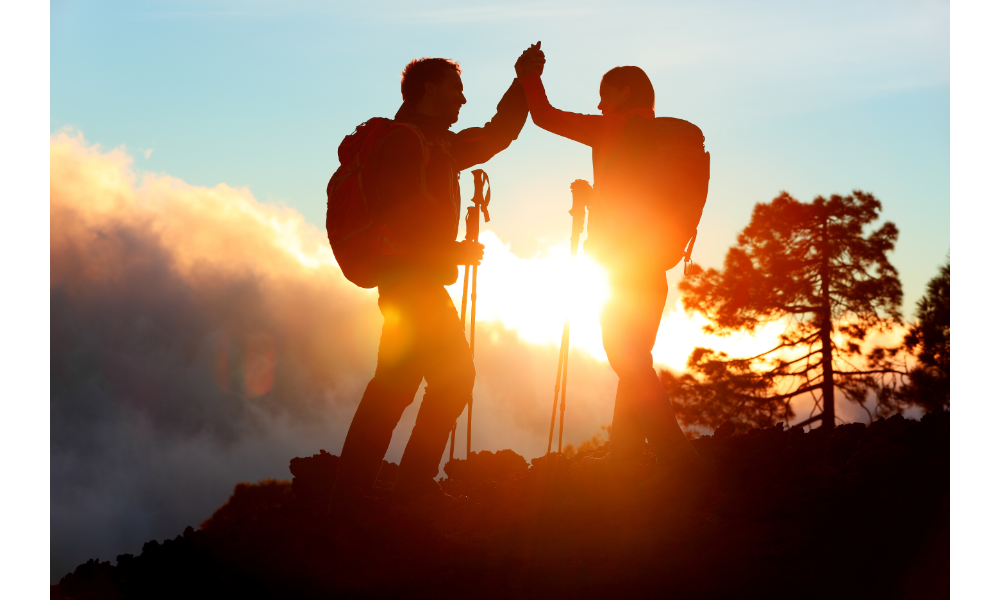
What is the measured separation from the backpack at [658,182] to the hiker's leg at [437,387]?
123cm

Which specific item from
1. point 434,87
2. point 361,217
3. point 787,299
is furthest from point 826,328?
point 361,217

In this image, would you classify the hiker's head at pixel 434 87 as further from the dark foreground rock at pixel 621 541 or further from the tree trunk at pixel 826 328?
the tree trunk at pixel 826 328

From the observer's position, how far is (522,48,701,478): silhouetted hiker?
14.1 feet

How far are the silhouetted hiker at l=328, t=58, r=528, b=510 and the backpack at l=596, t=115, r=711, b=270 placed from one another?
3.36 ft

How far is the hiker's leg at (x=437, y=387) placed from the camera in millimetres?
3902

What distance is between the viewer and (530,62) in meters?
4.73

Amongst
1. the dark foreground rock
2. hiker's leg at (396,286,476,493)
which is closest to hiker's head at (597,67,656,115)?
hiker's leg at (396,286,476,493)

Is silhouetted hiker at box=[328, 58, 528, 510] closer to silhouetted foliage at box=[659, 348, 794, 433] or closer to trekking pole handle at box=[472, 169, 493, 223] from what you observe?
trekking pole handle at box=[472, 169, 493, 223]

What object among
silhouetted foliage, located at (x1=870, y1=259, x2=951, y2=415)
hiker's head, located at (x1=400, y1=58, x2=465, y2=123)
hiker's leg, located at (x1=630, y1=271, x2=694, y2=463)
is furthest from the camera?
silhouetted foliage, located at (x1=870, y1=259, x2=951, y2=415)

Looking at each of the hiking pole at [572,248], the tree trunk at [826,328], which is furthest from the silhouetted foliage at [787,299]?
the hiking pole at [572,248]

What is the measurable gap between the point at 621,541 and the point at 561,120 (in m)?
2.58

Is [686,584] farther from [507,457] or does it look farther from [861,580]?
[507,457]

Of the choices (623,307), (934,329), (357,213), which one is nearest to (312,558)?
(357,213)

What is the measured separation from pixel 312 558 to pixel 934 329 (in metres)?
19.4
